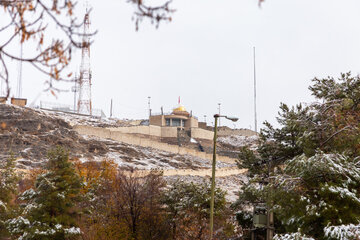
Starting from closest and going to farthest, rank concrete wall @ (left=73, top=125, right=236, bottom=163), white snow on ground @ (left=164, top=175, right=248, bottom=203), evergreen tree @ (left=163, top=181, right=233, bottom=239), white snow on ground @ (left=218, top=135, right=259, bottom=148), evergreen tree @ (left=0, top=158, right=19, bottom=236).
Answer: evergreen tree @ (left=163, top=181, right=233, bottom=239) → evergreen tree @ (left=0, top=158, right=19, bottom=236) → white snow on ground @ (left=164, top=175, right=248, bottom=203) → concrete wall @ (left=73, top=125, right=236, bottom=163) → white snow on ground @ (left=218, top=135, right=259, bottom=148)

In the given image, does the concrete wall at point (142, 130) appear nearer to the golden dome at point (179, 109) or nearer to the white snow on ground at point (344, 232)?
the golden dome at point (179, 109)

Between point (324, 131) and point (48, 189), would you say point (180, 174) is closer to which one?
point (48, 189)

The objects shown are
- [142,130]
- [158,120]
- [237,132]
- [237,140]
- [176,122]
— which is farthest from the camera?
[237,132]

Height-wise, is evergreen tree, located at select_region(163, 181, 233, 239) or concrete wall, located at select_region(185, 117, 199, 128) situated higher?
concrete wall, located at select_region(185, 117, 199, 128)

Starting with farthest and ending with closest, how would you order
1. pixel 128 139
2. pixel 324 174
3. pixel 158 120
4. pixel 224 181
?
pixel 158 120 → pixel 128 139 → pixel 224 181 → pixel 324 174

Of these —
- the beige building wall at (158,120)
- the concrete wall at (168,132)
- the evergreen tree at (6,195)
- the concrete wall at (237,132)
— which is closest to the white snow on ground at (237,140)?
the concrete wall at (237,132)

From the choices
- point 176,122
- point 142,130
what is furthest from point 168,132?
point 176,122

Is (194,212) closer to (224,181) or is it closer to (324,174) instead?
(324,174)

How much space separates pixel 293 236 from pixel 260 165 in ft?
36.6

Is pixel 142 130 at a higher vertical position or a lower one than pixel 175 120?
lower

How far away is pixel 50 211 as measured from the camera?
24703 mm

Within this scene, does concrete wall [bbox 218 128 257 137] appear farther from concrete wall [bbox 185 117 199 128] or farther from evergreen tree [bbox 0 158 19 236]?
evergreen tree [bbox 0 158 19 236]

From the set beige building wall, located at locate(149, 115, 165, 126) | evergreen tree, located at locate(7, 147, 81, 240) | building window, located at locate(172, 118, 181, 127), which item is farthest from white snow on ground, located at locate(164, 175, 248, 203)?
building window, located at locate(172, 118, 181, 127)

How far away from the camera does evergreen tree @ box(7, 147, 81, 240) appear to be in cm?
2364
